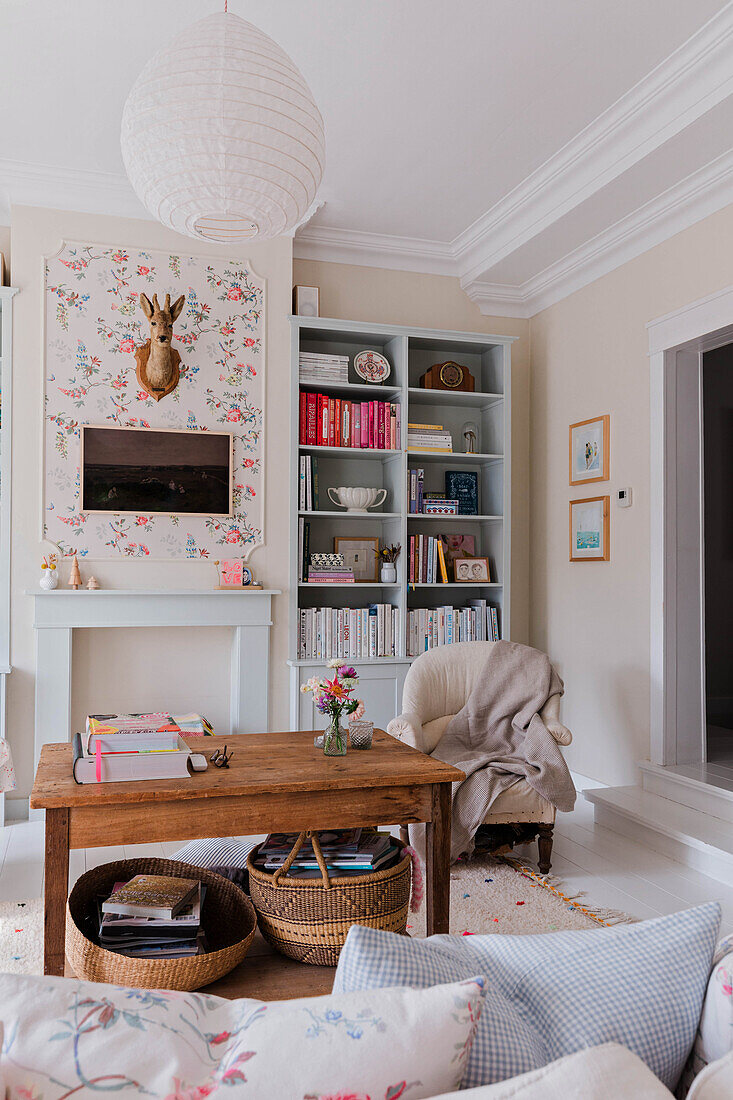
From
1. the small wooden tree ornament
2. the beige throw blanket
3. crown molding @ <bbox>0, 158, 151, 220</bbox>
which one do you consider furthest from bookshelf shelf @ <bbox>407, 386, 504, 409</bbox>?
the small wooden tree ornament

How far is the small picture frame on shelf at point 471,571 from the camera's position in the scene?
473 cm

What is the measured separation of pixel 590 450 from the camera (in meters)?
4.52

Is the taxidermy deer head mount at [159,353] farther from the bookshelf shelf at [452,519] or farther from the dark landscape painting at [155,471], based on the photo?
the bookshelf shelf at [452,519]

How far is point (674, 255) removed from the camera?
389 centimetres

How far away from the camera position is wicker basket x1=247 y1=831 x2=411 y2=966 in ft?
6.87

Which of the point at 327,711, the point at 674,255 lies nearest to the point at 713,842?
the point at 327,711

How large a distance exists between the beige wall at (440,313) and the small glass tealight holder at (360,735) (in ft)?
8.28

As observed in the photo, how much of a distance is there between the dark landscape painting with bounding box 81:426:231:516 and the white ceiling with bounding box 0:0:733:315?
117cm

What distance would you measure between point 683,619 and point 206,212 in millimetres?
2971

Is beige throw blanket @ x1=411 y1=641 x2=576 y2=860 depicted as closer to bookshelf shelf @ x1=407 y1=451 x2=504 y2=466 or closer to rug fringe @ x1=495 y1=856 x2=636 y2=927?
rug fringe @ x1=495 y1=856 x2=636 y2=927

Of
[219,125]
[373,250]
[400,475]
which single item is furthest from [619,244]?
[219,125]

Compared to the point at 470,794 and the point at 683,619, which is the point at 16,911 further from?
the point at 683,619

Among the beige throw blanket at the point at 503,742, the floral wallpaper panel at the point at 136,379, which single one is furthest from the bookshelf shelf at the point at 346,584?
the beige throw blanket at the point at 503,742

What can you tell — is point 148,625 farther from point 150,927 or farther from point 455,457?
point 150,927
